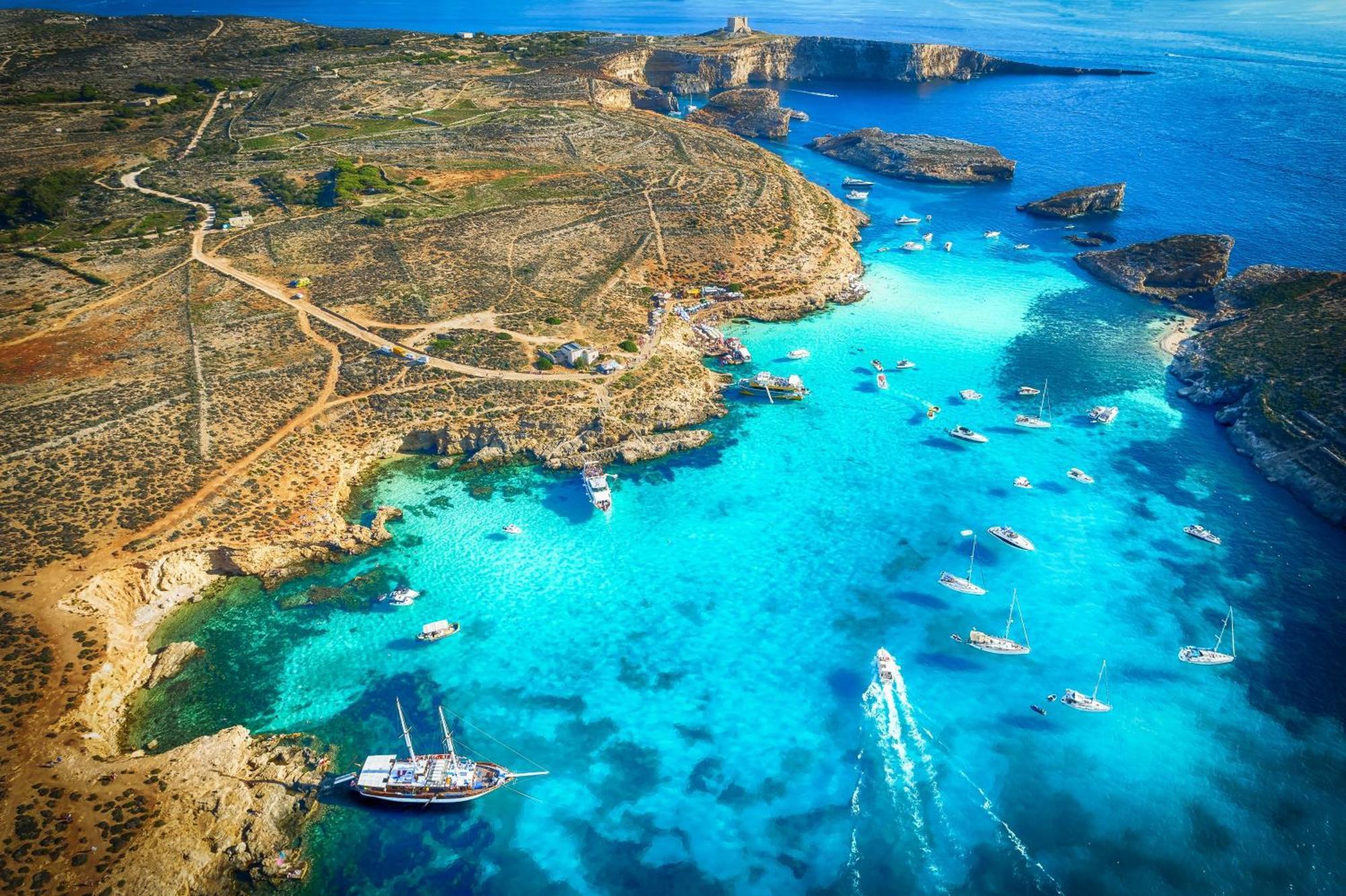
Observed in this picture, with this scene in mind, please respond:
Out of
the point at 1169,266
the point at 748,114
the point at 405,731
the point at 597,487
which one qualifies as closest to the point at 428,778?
the point at 405,731

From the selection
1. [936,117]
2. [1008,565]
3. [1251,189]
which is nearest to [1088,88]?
[936,117]

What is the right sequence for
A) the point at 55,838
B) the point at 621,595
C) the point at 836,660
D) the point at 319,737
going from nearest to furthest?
the point at 55,838
the point at 319,737
the point at 836,660
the point at 621,595

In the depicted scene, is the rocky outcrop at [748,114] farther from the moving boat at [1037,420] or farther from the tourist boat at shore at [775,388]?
the moving boat at [1037,420]

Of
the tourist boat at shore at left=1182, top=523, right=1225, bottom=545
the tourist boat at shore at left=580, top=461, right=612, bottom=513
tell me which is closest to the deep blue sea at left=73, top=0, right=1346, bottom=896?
the tourist boat at shore at left=1182, top=523, right=1225, bottom=545

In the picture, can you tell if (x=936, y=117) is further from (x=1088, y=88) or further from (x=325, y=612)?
(x=325, y=612)

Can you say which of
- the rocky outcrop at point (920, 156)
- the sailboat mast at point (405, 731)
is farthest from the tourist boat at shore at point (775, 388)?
the rocky outcrop at point (920, 156)

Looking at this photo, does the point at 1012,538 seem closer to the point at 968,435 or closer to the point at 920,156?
the point at 968,435

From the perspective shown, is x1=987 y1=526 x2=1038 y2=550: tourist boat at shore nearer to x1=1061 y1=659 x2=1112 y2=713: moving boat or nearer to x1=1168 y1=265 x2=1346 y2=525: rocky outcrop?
x1=1061 y1=659 x2=1112 y2=713: moving boat
